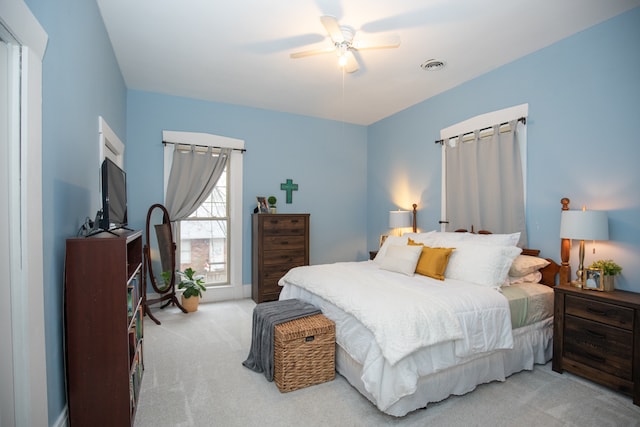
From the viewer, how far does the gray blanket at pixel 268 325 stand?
2419 millimetres

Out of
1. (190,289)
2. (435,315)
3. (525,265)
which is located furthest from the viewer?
(190,289)

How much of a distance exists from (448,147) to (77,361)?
4014mm

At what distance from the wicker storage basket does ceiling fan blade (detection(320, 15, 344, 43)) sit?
2177 mm

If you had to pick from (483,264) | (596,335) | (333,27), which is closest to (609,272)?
(596,335)

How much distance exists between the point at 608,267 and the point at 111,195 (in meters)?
3.61

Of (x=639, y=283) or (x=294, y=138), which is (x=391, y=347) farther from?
(x=294, y=138)

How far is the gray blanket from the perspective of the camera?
242cm

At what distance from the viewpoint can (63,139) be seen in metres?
1.74

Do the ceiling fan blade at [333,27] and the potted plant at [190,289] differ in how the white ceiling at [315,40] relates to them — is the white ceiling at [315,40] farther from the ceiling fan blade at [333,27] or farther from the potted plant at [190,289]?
the potted plant at [190,289]

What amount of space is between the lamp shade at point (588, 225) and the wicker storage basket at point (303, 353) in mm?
2016

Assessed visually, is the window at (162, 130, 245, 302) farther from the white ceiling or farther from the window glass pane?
the white ceiling

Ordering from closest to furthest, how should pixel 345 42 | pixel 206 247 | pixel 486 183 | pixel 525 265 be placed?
pixel 345 42, pixel 525 265, pixel 486 183, pixel 206 247

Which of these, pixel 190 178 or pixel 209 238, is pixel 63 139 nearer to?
pixel 190 178

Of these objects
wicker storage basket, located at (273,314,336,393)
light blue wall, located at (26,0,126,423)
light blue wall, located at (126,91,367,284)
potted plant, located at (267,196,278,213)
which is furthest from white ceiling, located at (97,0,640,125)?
wicker storage basket, located at (273,314,336,393)
